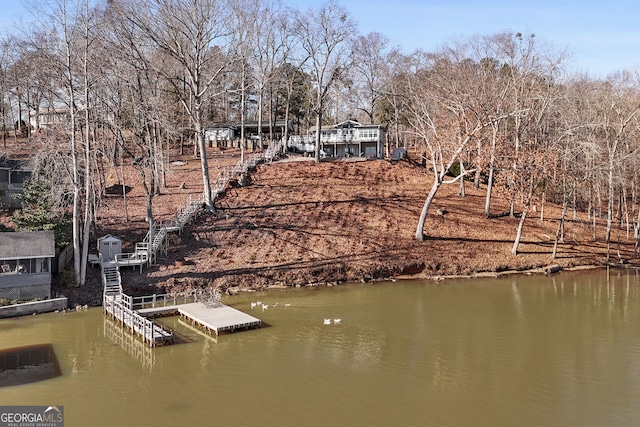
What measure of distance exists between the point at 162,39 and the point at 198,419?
95.8ft

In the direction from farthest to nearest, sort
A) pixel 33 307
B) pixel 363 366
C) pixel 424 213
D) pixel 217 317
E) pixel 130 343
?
pixel 424 213 < pixel 33 307 < pixel 217 317 < pixel 130 343 < pixel 363 366

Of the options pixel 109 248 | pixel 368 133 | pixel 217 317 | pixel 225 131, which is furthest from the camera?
pixel 225 131

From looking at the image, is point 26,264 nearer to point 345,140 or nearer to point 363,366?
point 363,366

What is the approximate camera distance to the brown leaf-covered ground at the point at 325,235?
3044 cm

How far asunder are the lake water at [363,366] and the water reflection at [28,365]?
0.35m

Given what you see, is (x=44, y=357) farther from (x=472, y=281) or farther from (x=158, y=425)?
(x=472, y=281)

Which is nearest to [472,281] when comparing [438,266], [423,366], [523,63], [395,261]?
[438,266]

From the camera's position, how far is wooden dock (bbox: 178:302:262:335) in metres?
22.1

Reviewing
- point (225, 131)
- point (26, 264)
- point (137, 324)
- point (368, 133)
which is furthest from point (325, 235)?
point (225, 131)

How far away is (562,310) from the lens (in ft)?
84.2

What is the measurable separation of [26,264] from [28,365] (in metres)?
8.33

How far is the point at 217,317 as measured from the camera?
2320 centimetres

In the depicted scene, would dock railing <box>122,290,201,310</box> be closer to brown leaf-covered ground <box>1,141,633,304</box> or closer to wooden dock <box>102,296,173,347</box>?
wooden dock <box>102,296,173,347</box>

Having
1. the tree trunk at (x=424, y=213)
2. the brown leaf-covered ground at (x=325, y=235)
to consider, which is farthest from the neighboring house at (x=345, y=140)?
the tree trunk at (x=424, y=213)
